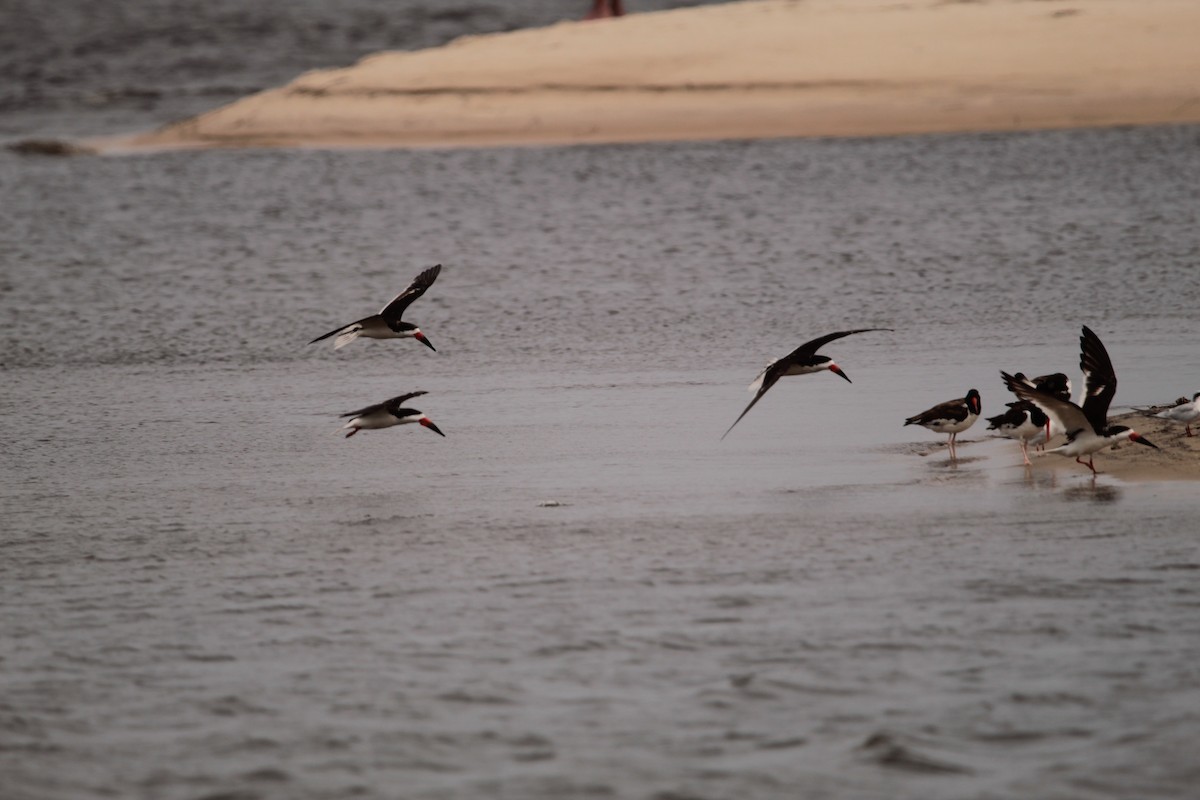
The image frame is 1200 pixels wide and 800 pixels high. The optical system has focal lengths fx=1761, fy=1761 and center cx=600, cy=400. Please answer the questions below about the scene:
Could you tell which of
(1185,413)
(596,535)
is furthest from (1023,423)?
(596,535)

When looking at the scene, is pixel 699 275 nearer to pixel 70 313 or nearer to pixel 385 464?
pixel 70 313

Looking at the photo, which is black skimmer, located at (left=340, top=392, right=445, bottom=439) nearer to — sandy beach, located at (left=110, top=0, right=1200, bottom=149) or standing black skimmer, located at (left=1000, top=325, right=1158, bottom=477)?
standing black skimmer, located at (left=1000, top=325, right=1158, bottom=477)

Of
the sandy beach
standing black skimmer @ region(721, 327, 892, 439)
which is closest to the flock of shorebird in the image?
standing black skimmer @ region(721, 327, 892, 439)

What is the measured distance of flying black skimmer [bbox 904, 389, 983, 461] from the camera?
426 inches

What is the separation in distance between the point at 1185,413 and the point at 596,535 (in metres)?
3.70

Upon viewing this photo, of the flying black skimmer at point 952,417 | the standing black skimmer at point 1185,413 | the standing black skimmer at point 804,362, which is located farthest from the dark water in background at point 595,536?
the standing black skimmer at point 1185,413

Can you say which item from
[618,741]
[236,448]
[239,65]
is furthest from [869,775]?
[239,65]

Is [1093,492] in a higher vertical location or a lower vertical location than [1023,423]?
lower

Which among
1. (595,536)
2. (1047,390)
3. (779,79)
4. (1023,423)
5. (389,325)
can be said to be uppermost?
(779,79)

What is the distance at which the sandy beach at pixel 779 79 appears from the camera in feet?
92.8

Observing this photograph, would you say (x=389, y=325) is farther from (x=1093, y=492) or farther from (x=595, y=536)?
(x=1093, y=492)

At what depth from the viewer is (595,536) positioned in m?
9.34

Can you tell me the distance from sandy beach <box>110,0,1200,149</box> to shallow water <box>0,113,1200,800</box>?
7849mm

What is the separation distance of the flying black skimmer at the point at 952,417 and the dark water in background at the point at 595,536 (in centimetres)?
23
